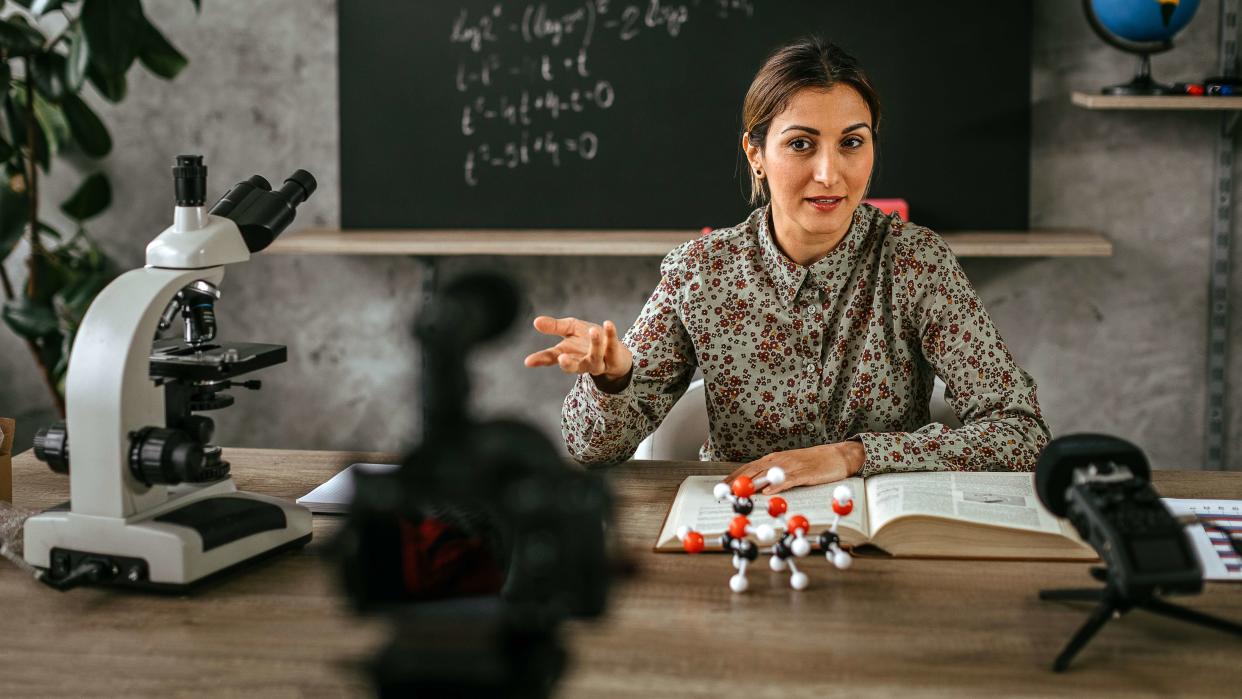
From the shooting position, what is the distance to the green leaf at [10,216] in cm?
316

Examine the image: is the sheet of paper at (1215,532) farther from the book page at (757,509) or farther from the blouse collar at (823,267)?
the blouse collar at (823,267)

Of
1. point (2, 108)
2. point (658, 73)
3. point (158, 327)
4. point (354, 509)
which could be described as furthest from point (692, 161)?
point (354, 509)

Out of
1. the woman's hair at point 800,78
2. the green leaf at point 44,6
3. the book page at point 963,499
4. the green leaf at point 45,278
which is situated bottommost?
the book page at point 963,499

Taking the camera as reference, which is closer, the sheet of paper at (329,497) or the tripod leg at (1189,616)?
the tripod leg at (1189,616)

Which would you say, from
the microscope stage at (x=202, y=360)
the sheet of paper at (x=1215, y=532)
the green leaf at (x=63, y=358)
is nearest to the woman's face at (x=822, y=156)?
the sheet of paper at (x=1215, y=532)

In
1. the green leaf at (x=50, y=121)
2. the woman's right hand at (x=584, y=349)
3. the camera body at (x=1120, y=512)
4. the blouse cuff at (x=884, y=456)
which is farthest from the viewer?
the green leaf at (x=50, y=121)

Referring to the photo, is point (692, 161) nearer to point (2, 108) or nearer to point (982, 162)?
point (982, 162)

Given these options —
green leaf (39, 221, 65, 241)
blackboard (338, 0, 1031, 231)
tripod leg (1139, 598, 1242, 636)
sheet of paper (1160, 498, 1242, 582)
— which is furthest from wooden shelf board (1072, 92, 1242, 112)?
green leaf (39, 221, 65, 241)

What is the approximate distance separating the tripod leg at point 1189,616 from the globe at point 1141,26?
2013 mm

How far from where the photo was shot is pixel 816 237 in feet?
6.15

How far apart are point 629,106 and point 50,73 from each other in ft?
4.77

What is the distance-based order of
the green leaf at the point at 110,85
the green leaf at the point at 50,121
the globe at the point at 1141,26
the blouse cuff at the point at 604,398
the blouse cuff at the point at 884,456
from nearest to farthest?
1. the blouse cuff at the point at 884,456
2. the blouse cuff at the point at 604,398
3. the globe at the point at 1141,26
4. the green leaf at the point at 110,85
5. the green leaf at the point at 50,121

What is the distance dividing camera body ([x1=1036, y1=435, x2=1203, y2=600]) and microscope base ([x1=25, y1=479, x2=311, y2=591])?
32.9 inches

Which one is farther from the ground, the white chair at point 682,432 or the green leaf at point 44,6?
the green leaf at point 44,6
